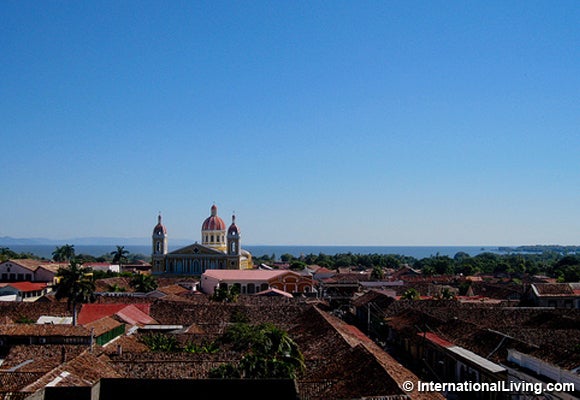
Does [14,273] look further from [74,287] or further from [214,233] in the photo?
[74,287]

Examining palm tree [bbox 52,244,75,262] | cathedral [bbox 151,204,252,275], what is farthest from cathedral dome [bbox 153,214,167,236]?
palm tree [bbox 52,244,75,262]

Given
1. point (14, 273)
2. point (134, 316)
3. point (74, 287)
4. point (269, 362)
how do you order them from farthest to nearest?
point (14, 273), point (134, 316), point (74, 287), point (269, 362)

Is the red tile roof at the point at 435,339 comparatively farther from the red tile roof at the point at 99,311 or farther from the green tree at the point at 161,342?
the red tile roof at the point at 99,311

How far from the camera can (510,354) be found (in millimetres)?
20672

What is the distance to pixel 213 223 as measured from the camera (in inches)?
3423

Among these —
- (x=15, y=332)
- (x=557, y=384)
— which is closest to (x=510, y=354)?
(x=557, y=384)

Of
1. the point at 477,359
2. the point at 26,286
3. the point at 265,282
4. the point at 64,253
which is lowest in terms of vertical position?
the point at 26,286

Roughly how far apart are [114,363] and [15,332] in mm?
7871

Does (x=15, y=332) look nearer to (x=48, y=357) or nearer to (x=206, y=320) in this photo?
(x=48, y=357)

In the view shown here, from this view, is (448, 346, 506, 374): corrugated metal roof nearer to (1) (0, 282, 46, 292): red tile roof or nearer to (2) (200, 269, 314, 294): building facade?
(2) (200, 269, 314, 294): building facade

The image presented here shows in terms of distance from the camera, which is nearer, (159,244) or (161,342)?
(161,342)

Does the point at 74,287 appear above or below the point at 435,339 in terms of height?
above

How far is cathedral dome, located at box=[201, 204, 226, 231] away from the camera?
3408 inches

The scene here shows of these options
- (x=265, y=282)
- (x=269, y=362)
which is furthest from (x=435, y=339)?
(x=265, y=282)
